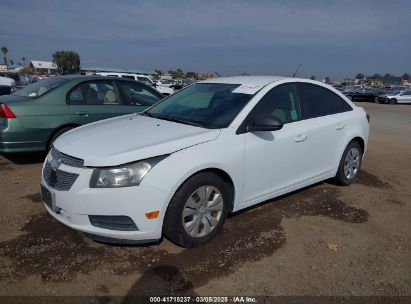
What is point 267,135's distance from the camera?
405cm

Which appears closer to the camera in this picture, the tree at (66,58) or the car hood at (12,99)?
the car hood at (12,99)

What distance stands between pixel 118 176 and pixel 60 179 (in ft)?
1.98

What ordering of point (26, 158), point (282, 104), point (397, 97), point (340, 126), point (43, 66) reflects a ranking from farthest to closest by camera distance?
point (43, 66) → point (397, 97) → point (26, 158) → point (340, 126) → point (282, 104)

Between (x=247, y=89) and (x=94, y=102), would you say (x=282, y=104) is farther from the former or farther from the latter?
(x=94, y=102)

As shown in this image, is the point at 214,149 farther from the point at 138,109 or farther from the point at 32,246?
the point at 138,109

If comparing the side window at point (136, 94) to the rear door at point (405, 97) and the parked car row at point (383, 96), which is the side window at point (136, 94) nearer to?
the parked car row at point (383, 96)

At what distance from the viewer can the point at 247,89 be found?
171 inches

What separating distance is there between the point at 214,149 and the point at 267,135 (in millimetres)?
756

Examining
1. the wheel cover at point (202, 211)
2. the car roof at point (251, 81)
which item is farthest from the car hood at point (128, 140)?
the car roof at point (251, 81)

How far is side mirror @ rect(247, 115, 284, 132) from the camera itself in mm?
3805

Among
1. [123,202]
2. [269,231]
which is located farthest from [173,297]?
[269,231]

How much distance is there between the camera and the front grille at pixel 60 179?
3303mm

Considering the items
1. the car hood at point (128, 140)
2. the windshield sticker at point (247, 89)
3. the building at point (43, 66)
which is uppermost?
the windshield sticker at point (247, 89)

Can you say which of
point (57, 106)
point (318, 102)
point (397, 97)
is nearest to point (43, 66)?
point (397, 97)
